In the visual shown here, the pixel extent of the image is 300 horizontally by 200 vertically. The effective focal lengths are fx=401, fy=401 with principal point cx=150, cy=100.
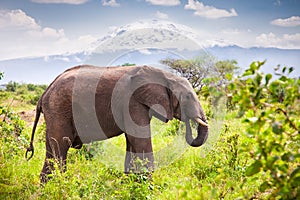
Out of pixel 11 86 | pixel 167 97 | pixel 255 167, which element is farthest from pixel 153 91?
pixel 11 86

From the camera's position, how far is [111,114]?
538cm

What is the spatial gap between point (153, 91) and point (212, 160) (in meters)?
1.35

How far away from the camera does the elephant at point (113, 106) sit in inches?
205

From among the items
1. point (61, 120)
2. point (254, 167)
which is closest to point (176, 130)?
point (61, 120)

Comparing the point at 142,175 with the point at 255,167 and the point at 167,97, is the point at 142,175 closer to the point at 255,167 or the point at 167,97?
the point at 167,97

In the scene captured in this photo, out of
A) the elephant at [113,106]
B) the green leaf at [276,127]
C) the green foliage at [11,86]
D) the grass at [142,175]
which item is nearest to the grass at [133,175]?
the grass at [142,175]

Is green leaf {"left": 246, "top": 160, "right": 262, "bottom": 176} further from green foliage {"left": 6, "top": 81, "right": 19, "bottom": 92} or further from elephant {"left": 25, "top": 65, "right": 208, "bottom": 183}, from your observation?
green foliage {"left": 6, "top": 81, "right": 19, "bottom": 92}

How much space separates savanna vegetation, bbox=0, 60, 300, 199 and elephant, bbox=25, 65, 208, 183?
1.25 feet

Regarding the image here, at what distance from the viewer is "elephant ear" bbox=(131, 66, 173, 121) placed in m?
5.31

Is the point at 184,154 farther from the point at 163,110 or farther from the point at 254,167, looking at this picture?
the point at 254,167

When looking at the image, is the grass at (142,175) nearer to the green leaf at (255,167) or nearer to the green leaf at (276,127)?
the green leaf at (255,167)

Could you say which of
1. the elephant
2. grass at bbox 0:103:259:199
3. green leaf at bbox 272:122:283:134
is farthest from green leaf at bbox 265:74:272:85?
the elephant

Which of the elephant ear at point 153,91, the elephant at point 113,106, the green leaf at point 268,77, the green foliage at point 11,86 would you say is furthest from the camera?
the green foliage at point 11,86

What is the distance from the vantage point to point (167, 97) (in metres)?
5.41
